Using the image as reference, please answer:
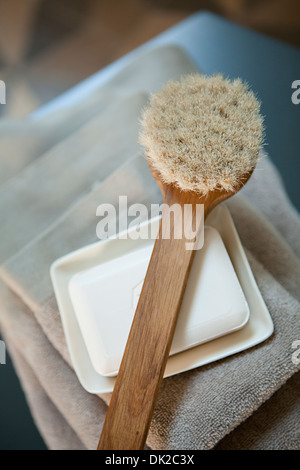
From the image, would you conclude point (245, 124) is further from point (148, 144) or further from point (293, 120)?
point (293, 120)

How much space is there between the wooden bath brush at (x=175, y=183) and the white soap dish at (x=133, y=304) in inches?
1.0

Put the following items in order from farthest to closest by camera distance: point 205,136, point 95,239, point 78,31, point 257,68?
point 78,31, point 257,68, point 95,239, point 205,136

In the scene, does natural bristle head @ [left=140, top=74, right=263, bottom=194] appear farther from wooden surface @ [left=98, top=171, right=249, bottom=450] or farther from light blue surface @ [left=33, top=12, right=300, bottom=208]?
light blue surface @ [left=33, top=12, right=300, bottom=208]

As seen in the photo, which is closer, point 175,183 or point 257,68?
point 175,183

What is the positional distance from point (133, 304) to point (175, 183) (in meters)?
0.13

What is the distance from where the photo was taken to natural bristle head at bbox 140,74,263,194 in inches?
13.7

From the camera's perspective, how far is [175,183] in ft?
1.22

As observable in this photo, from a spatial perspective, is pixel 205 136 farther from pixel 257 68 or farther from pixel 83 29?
pixel 83 29

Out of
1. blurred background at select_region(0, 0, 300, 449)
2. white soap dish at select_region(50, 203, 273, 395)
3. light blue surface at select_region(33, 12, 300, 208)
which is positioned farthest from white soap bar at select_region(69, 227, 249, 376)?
blurred background at select_region(0, 0, 300, 449)

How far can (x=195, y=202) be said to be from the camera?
0.37 m

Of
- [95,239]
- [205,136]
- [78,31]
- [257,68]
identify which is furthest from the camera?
[78,31]

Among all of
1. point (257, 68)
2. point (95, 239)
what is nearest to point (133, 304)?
point (95, 239)

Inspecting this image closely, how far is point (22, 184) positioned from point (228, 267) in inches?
11.4

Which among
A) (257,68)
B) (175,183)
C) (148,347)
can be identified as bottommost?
(148,347)
